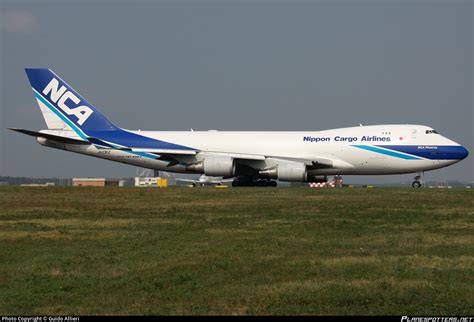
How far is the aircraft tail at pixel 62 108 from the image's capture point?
48750mm

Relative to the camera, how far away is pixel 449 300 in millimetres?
13336

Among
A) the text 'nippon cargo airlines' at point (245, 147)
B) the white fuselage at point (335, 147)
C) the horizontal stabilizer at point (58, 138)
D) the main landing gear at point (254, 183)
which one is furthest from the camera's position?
the main landing gear at point (254, 183)

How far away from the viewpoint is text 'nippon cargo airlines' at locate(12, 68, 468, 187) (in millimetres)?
44500

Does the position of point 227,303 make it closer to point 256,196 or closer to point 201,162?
point 256,196

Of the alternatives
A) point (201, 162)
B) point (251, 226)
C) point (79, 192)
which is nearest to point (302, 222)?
point (251, 226)

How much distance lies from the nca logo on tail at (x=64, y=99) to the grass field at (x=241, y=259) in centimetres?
2100

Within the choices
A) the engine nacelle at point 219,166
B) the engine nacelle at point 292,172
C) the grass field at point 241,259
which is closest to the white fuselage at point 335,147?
the engine nacelle at point 292,172

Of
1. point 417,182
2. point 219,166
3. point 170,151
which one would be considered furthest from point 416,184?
point 170,151

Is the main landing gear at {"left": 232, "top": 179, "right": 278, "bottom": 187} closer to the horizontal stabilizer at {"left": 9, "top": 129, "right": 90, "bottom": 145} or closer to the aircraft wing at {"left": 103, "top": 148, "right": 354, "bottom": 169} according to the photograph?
the aircraft wing at {"left": 103, "top": 148, "right": 354, "bottom": 169}

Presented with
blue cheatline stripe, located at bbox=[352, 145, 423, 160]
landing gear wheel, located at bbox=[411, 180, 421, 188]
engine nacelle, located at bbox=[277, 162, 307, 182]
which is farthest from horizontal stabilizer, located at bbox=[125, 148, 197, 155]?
landing gear wheel, located at bbox=[411, 180, 421, 188]

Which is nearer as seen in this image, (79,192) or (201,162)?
(79,192)

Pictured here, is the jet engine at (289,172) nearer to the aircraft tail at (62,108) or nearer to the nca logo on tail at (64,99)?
the aircraft tail at (62,108)

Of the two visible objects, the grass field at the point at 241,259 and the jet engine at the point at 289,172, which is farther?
the jet engine at the point at 289,172

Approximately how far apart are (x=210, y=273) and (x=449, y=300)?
199 inches
